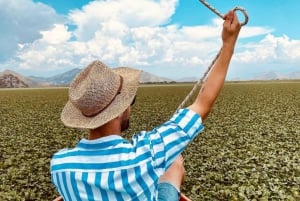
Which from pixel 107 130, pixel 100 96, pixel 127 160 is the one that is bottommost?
pixel 127 160

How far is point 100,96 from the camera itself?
2.16 meters

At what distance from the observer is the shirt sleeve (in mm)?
2045

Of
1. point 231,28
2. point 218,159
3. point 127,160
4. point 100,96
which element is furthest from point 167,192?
point 218,159

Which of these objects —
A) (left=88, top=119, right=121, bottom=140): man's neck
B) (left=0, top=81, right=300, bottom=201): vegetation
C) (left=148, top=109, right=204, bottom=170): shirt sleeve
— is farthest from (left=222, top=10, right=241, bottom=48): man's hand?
(left=0, top=81, right=300, bottom=201): vegetation

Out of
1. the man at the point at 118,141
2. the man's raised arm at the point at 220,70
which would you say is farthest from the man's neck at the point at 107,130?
the man's raised arm at the point at 220,70

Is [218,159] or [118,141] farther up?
[118,141]

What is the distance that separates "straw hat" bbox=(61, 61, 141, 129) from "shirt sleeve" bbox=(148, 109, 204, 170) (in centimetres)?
22

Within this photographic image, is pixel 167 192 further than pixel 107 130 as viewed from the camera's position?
Yes

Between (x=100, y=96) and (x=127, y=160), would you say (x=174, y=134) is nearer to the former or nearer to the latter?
(x=127, y=160)

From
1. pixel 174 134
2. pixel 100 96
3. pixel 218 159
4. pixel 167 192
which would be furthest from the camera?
pixel 218 159

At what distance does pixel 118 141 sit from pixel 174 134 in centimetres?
28

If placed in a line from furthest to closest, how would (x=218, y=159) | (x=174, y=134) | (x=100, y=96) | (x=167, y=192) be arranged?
(x=218, y=159)
(x=167, y=192)
(x=100, y=96)
(x=174, y=134)

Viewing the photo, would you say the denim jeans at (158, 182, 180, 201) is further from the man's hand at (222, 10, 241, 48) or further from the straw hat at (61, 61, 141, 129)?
the man's hand at (222, 10, 241, 48)

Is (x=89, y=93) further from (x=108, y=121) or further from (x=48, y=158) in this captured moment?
(x=48, y=158)
